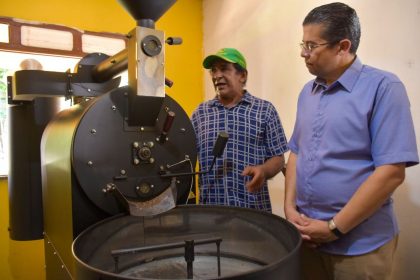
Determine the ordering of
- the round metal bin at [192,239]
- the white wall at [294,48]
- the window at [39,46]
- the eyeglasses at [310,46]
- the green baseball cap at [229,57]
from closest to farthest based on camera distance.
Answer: the round metal bin at [192,239]
the eyeglasses at [310,46]
the white wall at [294,48]
the green baseball cap at [229,57]
the window at [39,46]

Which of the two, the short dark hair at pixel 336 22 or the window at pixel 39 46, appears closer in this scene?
the short dark hair at pixel 336 22

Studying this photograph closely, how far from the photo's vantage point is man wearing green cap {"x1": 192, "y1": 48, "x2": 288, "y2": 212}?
1.46 meters

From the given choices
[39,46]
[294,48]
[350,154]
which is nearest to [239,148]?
[350,154]

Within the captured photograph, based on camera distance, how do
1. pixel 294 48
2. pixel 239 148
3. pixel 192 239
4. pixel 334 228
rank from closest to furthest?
pixel 192 239
pixel 334 228
pixel 239 148
pixel 294 48

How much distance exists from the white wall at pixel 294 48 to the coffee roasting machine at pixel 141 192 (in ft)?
3.03

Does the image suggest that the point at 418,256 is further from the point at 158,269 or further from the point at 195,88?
the point at 195,88

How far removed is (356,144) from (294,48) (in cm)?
114

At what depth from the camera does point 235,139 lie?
1.47m

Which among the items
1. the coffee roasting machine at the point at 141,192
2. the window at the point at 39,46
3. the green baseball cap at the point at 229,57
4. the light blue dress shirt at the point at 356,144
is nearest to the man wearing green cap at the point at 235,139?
the green baseball cap at the point at 229,57

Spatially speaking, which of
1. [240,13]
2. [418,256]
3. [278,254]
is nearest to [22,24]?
[240,13]

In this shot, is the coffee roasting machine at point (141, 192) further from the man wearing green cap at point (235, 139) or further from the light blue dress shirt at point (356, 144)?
the man wearing green cap at point (235, 139)

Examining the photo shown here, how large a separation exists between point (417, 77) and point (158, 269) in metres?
1.24

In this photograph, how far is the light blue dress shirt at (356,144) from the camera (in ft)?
3.00

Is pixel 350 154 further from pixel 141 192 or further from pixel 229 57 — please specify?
pixel 229 57
